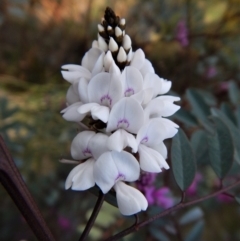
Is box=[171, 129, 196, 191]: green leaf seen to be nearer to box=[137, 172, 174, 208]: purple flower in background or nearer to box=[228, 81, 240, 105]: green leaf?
box=[137, 172, 174, 208]: purple flower in background

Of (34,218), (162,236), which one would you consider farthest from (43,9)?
(34,218)

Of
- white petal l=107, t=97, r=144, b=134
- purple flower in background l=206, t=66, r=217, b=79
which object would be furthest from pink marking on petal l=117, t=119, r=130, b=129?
purple flower in background l=206, t=66, r=217, b=79

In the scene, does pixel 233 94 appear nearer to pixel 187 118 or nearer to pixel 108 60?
pixel 187 118

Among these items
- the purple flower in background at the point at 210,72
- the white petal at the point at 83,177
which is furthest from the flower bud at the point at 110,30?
the purple flower in background at the point at 210,72

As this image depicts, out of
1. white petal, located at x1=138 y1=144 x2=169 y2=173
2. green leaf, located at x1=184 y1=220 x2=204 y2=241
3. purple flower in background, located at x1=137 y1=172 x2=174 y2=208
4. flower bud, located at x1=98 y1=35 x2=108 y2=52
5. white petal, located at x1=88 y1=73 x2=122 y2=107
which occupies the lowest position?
green leaf, located at x1=184 y1=220 x2=204 y2=241

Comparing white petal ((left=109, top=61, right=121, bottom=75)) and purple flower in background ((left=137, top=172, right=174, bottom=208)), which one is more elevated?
white petal ((left=109, top=61, right=121, bottom=75))

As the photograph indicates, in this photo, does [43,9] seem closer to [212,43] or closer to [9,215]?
[212,43]

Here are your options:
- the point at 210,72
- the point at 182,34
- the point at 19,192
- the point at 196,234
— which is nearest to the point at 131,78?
the point at 19,192
